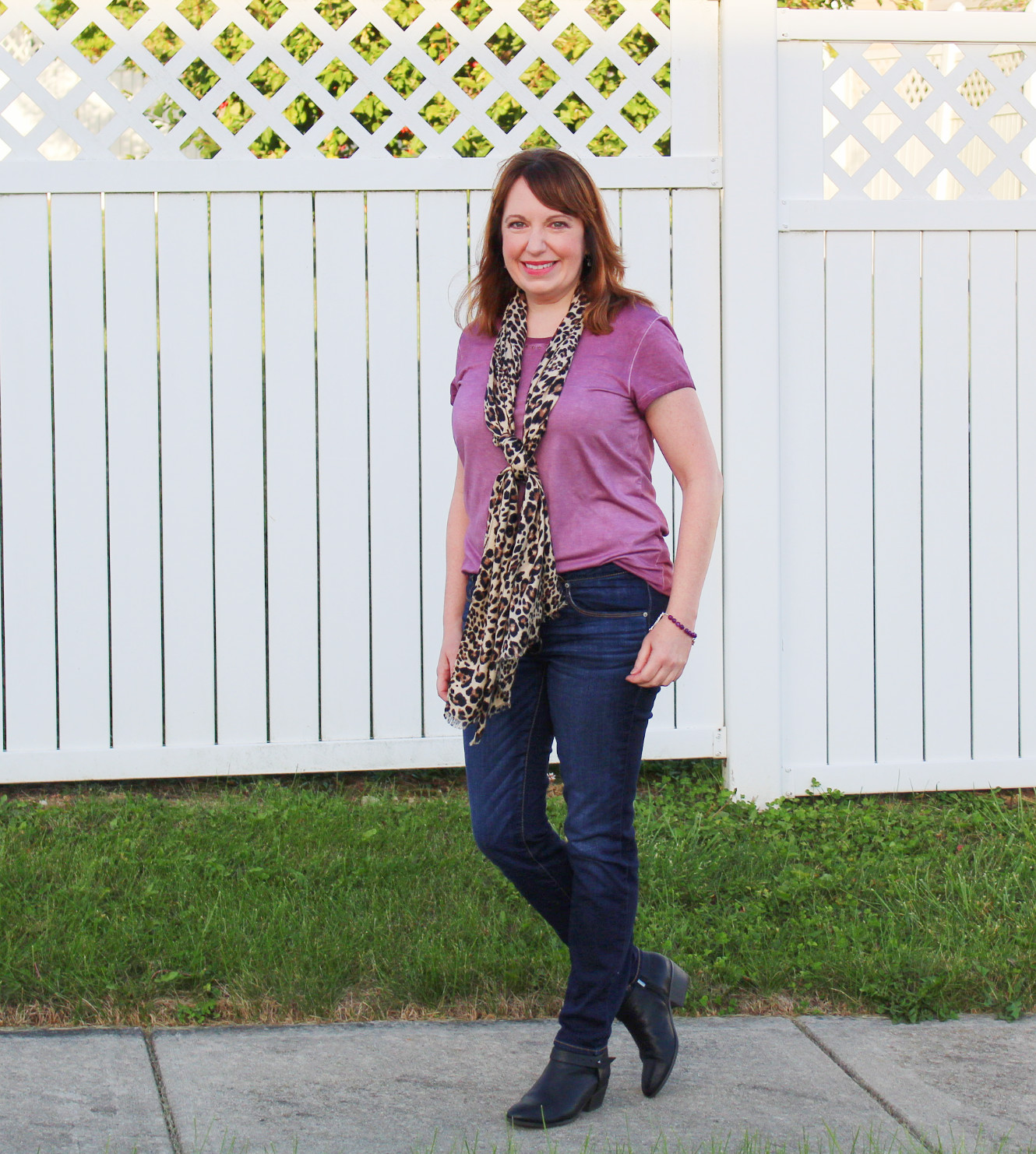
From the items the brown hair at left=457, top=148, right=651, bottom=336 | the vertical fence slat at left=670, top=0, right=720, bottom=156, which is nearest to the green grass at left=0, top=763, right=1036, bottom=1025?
the brown hair at left=457, top=148, right=651, bottom=336

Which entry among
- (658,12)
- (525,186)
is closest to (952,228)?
(658,12)

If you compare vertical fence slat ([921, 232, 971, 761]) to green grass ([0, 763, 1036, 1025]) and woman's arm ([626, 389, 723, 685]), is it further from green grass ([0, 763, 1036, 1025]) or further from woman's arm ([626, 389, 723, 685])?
woman's arm ([626, 389, 723, 685])

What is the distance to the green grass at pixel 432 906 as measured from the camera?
2.91 meters

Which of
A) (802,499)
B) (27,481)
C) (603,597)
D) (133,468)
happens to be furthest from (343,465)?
(603,597)

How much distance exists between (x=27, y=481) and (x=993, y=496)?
10.5 ft

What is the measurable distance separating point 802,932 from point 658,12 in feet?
10.3

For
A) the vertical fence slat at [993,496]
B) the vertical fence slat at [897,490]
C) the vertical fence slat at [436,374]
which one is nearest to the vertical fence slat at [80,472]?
the vertical fence slat at [436,374]

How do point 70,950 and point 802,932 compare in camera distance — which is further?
point 802,932

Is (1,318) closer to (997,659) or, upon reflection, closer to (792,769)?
(792,769)

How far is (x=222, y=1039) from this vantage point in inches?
107

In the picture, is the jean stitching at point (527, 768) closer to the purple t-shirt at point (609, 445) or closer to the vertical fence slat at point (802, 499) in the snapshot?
the purple t-shirt at point (609, 445)

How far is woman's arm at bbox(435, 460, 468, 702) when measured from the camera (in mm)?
2650

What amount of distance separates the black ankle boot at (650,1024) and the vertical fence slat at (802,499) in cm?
193

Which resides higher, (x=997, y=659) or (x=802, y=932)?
(x=997, y=659)
